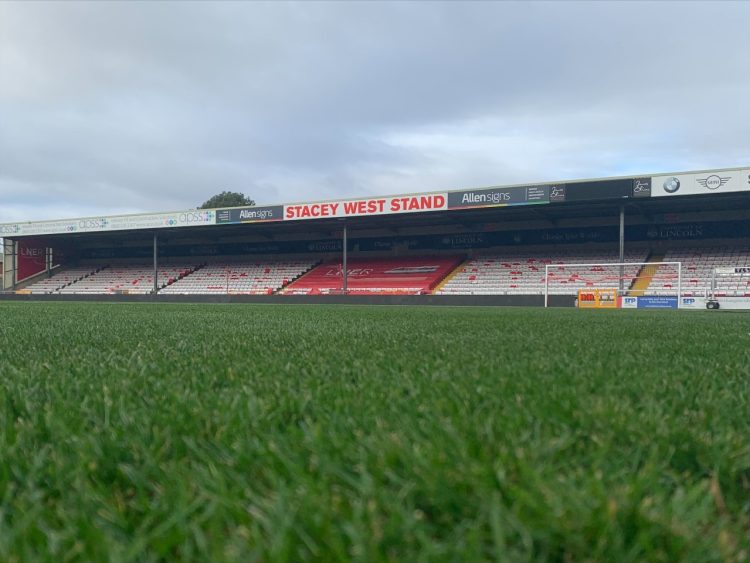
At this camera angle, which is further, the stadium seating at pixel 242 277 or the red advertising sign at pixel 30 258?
the red advertising sign at pixel 30 258

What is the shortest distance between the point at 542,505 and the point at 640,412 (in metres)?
0.69

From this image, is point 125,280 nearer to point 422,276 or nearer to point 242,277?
point 242,277

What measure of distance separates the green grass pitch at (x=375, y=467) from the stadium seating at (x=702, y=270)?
19.7 m

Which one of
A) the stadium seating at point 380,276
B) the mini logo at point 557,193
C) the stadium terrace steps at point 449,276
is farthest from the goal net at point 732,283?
the stadium seating at point 380,276

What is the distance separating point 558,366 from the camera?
2.05 metres

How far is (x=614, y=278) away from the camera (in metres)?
21.3

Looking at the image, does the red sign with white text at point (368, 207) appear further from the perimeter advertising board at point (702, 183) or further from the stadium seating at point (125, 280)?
the stadium seating at point (125, 280)

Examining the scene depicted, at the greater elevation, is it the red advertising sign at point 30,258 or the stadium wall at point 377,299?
the red advertising sign at point 30,258

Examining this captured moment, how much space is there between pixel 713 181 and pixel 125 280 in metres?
27.2

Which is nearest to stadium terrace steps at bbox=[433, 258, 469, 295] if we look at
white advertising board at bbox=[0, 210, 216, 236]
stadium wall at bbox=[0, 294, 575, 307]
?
stadium wall at bbox=[0, 294, 575, 307]

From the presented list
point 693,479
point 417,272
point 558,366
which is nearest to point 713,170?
point 417,272

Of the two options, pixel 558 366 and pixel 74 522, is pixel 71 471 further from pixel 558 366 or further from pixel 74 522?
pixel 558 366

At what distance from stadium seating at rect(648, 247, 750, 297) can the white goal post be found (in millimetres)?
28

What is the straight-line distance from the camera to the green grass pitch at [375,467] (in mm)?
648
